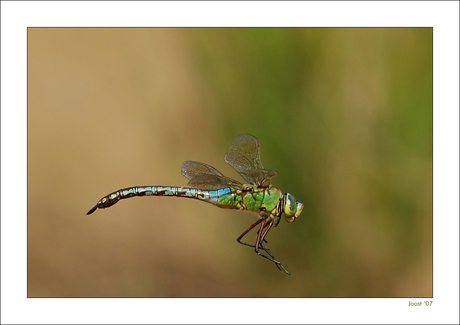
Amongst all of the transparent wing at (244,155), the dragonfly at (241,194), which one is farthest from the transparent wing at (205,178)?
the transparent wing at (244,155)

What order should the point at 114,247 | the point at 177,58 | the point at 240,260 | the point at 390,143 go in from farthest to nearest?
the point at 177,58
the point at 114,247
the point at 240,260
the point at 390,143

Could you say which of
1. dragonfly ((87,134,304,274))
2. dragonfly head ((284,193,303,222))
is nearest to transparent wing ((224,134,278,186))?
dragonfly ((87,134,304,274))

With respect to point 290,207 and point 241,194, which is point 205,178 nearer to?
point 241,194

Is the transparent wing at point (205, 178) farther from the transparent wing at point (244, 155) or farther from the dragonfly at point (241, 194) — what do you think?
the transparent wing at point (244, 155)

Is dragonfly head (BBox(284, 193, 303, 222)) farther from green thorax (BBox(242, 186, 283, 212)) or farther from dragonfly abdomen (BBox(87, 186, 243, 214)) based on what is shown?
dragonfly abdomen (BBox(87, 186, 243, 214))

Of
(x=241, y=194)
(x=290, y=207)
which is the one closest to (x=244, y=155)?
(x=241, y=194)

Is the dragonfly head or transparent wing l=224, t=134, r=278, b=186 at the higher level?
transparent wing l=224, t=134, r=278, b=186

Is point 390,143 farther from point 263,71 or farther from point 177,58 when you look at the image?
point 177,58

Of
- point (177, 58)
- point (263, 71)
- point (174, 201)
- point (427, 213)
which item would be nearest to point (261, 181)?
point (263, 71)
